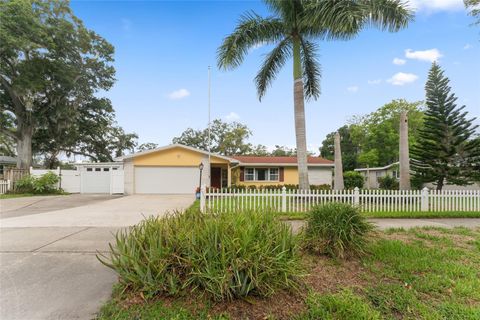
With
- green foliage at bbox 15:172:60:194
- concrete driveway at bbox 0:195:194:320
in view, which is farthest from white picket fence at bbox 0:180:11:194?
concrete driveway at bbox 0:195:194:320

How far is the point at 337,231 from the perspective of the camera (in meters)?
3.96

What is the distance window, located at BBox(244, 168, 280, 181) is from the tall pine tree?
9738 mm

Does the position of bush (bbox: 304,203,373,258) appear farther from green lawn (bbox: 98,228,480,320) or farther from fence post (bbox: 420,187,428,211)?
fence post (bbox: 420,187,428,211)

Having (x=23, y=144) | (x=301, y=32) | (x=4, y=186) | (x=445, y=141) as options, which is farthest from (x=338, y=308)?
(x=23, y=144)

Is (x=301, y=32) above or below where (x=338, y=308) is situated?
above

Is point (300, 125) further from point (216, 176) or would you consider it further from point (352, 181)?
point (352, 181)

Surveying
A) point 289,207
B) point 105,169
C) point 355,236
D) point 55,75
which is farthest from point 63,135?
point 355,236

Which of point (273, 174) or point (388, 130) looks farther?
point (388, 130)

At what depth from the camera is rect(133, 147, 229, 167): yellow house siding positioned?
653 inches

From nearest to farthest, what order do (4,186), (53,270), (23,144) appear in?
(53,270), (4,186), (23,144)

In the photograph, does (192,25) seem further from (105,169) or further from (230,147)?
(230,147)

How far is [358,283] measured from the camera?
3203 mm

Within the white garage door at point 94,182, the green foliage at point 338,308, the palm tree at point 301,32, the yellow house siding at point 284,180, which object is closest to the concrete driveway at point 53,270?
the green foliage at point 338,308

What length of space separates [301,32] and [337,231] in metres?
9.27
